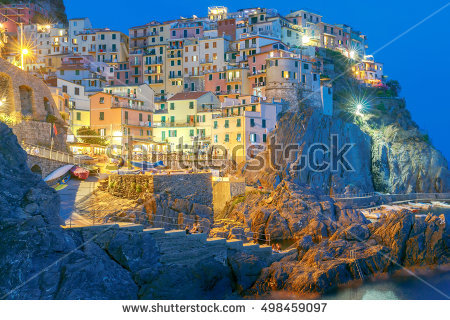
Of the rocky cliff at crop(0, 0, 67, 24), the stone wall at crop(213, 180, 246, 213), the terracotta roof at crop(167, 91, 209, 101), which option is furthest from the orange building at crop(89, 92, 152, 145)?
the rocky cliff at crop(0, 0, 67, 24)

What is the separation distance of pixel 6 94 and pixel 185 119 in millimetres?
24751

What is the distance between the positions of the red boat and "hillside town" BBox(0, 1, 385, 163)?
9.05 m

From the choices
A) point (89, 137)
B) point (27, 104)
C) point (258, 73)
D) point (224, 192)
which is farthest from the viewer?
point (258, 73)

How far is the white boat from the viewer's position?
105 feet

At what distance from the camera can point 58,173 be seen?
33125mm

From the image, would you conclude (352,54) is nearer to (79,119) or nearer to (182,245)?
(79,119)

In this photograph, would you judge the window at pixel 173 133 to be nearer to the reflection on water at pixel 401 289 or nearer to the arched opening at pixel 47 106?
the arched opening at pixel 47 106

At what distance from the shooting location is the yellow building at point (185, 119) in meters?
58.1

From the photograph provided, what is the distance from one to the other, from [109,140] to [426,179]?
41163 millimetres

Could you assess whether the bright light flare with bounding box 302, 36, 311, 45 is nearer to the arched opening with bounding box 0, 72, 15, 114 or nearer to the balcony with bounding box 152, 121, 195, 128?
the balcony with bounding box 152, 121, 195, 128

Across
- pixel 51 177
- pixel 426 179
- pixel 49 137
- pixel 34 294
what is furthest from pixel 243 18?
pixel 34 294

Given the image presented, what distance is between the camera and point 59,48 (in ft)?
270

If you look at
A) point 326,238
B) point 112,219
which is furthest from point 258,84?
point 112,219

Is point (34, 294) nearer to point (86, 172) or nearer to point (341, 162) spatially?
point (86, 172)
